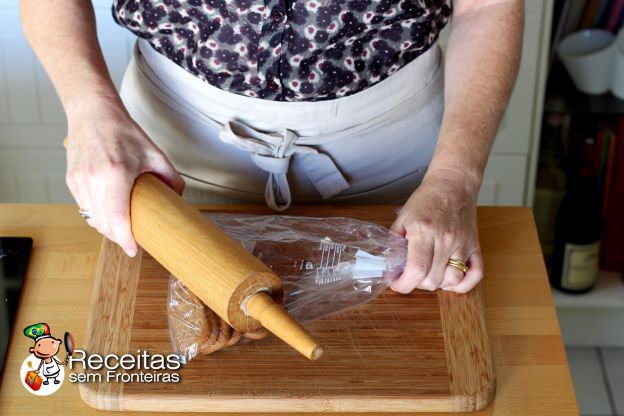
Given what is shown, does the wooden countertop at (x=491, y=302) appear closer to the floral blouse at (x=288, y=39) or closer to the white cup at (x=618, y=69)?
the floral blouse at (x=288, y=39)

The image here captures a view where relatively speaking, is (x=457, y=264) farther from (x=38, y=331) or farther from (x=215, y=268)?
(x=38, y=331)

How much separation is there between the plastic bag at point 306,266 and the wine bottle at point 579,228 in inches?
39.2

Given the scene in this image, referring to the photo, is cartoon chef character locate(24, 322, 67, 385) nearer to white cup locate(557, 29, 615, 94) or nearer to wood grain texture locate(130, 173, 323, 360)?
wood grain texture locate(130, 173, 323, 360)

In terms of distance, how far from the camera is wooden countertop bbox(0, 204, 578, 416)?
788 mm

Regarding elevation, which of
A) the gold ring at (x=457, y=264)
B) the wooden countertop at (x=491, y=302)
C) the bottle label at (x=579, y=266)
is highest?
the gold ring at (x=457, y=264)

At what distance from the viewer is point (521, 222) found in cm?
101

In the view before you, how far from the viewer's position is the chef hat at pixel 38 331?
0.85 metres

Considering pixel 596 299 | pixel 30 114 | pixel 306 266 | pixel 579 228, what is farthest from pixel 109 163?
pixel 596 299

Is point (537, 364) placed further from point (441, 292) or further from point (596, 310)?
point (596, 310)

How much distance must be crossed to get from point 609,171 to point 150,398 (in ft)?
4.48

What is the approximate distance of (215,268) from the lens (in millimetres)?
766

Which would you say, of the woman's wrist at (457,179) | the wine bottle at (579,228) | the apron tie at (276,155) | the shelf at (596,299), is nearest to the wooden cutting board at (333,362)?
the woman's wrist at (457,179)

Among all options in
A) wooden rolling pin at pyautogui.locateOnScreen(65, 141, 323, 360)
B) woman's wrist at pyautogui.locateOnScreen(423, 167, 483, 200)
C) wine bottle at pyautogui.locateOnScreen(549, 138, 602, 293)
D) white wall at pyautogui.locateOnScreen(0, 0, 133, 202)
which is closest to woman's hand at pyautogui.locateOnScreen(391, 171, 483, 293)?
A: woman's wrist at pyautogui.locateOnScreen(423, 167, 483, 200)

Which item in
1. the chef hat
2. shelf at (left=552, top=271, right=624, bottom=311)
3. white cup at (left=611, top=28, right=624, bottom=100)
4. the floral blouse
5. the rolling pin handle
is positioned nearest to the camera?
the rolling pin handle
